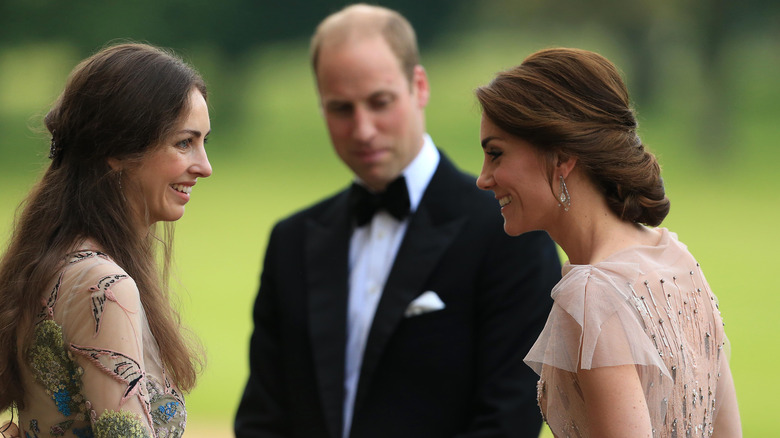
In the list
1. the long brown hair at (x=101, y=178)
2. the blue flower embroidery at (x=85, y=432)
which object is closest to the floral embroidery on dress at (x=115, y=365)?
the blue flower embroidery at (x=85, y=432)

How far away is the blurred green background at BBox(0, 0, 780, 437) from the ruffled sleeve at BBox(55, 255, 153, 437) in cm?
629

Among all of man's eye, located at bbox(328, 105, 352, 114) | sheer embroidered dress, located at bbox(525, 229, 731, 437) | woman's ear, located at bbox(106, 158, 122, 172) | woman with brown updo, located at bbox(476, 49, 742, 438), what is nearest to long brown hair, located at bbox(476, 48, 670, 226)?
woman with brown updo, located at bbox(476, 49, 742, 438)

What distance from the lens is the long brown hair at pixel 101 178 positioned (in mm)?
1716

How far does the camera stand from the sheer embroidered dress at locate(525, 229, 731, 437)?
156cm

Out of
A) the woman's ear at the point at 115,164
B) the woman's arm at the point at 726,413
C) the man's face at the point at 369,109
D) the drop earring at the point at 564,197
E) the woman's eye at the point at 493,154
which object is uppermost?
the man's face at the point at 369,109

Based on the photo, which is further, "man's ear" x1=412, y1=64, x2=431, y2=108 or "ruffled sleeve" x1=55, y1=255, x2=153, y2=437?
"man's ear" x1=412, y1=64, x2=431, y2=108

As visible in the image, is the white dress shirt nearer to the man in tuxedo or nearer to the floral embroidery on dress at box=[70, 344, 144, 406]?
the man in tuxedo

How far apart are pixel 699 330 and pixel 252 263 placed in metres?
→ 8.03

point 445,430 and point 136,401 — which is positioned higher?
point 136,401

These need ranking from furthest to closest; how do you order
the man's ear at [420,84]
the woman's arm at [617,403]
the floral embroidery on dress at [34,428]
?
the man's ear at [420,84]
the floral embroidery on dress at [34,428]
the woman's arm at [617,403]

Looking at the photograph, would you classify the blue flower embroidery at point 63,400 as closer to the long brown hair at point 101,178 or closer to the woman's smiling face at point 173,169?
the long brown hair at point 101,178

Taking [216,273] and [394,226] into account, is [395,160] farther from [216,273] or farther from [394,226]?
[216,273]

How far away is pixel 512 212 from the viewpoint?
185cm

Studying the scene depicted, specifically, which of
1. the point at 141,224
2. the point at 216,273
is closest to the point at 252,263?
the point at 216,273
